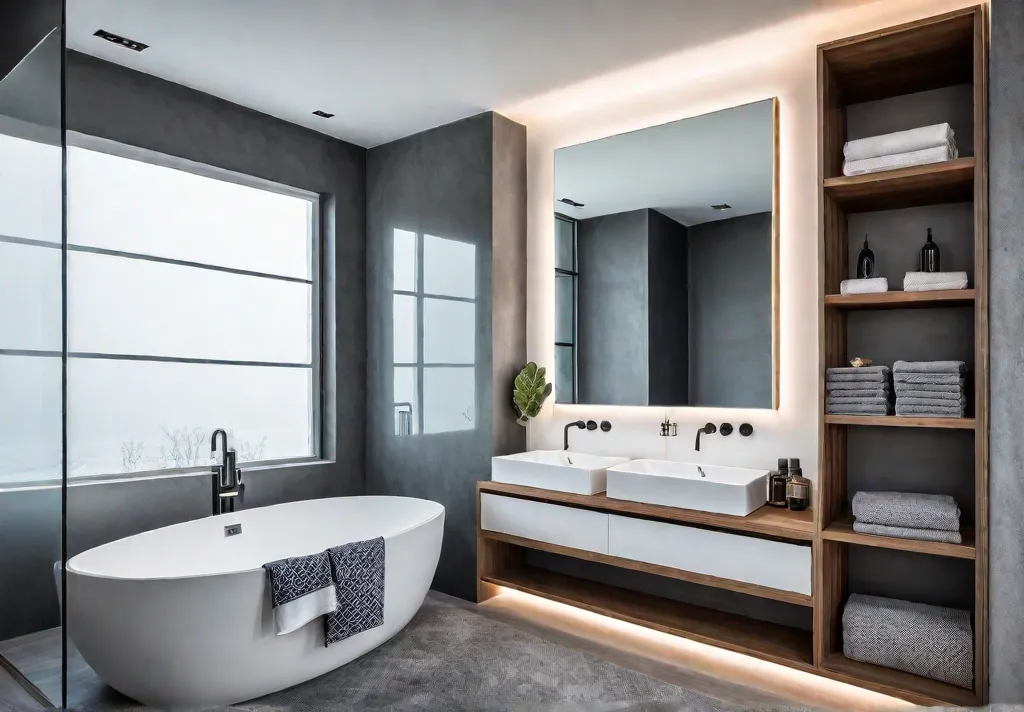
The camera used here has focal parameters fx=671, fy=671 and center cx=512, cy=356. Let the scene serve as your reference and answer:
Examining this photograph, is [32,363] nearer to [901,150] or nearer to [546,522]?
[546,522]

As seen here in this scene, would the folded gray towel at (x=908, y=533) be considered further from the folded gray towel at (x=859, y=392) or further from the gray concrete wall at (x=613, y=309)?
the gray concrete wall at (x=613, y=309)

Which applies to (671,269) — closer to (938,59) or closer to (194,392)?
(938,59)

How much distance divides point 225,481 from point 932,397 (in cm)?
Answer: 316

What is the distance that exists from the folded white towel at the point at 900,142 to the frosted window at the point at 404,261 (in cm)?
243

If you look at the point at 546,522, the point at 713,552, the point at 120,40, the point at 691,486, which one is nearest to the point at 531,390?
the point at 546,522

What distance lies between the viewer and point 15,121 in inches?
91.0

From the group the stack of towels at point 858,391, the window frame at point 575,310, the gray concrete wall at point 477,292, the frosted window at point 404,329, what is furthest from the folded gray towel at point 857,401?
the frosted window at point 404,329

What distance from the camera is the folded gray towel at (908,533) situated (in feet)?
7.87

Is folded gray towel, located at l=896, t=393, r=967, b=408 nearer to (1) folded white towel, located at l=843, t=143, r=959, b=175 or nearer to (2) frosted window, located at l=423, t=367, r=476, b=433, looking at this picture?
(1) folded white towel, located at l=843, t=143, r=959, b=175

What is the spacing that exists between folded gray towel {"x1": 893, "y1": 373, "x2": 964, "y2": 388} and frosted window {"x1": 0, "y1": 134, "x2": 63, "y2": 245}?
2981 millimetres

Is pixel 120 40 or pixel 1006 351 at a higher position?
pixel 120 40

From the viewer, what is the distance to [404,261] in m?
4.16

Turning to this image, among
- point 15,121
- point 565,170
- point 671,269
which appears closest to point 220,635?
point 15,121

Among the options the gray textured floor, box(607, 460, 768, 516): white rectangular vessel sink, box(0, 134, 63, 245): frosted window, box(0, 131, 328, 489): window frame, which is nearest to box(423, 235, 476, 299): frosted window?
box(0, 131, 328, 489): window frame
